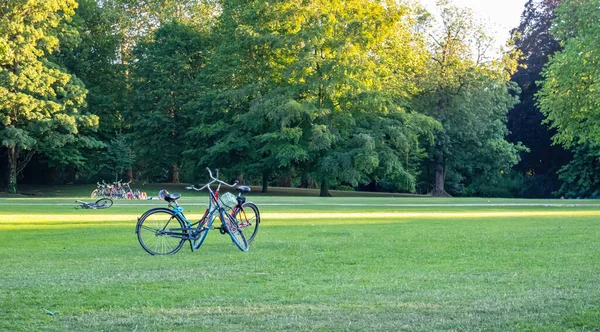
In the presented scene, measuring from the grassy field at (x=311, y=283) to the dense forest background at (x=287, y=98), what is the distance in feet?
118

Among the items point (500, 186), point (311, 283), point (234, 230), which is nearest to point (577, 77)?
point (500, 186)

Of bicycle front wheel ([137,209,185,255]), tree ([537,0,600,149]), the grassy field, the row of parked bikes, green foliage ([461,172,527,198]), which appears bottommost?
the grassy field

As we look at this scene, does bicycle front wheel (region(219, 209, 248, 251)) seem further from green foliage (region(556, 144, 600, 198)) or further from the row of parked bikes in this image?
green foliage (region(556, 144, 600, 198))

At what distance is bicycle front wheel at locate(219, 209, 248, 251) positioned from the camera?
493 inches

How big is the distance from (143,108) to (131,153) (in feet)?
21.2

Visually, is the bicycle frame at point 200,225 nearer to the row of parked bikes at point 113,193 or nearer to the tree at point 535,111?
the row of parked bikes at point 113,193

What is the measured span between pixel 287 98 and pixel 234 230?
40.0 m

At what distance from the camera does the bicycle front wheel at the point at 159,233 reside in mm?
12172

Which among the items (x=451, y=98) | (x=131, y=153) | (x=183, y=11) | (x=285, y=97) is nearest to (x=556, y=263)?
(x=285, y=97)

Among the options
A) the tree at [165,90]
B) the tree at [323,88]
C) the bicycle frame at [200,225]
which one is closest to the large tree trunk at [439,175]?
the tree at [323,88]

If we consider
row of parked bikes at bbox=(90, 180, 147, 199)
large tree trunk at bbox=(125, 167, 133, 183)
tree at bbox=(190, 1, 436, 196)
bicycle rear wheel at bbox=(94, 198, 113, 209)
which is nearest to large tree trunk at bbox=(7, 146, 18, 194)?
large tree trunk at bbox=(125, 167, 133, 183)

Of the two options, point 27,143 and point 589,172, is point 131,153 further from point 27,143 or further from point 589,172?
point 589,172

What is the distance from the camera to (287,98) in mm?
52344

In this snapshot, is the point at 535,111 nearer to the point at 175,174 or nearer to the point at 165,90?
the point at 165,90
